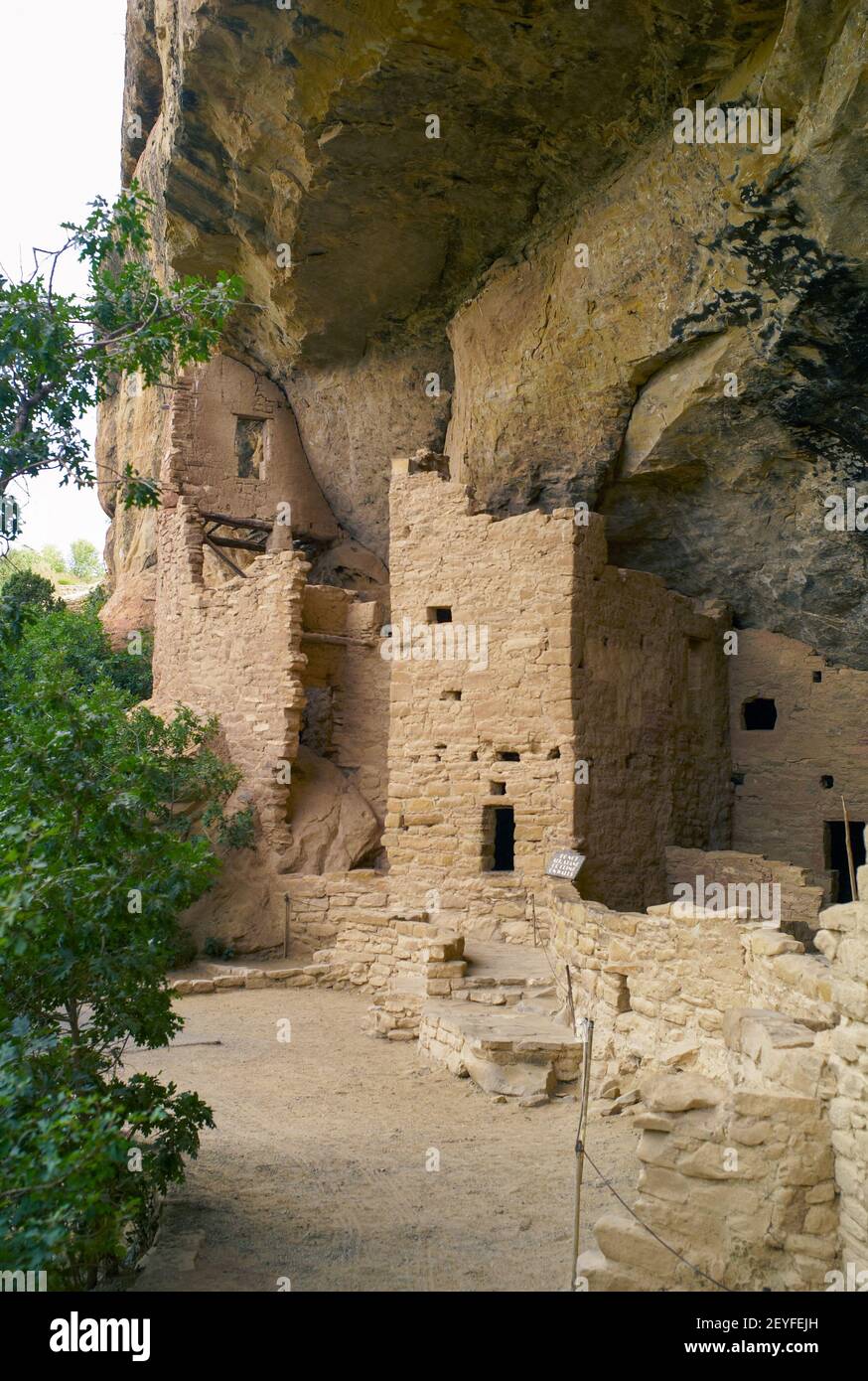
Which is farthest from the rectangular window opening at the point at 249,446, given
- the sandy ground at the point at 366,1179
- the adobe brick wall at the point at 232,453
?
the sandy ground at the point at 366,1179

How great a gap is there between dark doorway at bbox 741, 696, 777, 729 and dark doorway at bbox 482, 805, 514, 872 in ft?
11.2

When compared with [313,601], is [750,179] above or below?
above

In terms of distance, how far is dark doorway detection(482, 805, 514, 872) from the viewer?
11.6 meters

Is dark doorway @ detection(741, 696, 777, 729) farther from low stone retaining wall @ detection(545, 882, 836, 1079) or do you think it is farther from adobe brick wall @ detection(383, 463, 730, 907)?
low stone retaining wall @ detection(545, 882, 836, 1079)

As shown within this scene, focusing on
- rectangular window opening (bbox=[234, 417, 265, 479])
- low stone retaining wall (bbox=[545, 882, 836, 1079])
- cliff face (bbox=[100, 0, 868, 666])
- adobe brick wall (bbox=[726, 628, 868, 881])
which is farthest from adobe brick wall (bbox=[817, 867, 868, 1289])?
rectangular window opening (bbox=[234, 417, 265, 479])

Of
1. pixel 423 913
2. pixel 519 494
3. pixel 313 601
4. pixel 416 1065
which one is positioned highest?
pixel 519 494

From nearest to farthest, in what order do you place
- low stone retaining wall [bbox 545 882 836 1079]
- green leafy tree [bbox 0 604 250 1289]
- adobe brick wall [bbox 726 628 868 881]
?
green leafy tree [bbox 0 604 250 1289] → low stone retaining wall [bbox 545 882 836 1079] → adobe brick wall [bbox 726 628 868 881]

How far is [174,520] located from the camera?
1683cm

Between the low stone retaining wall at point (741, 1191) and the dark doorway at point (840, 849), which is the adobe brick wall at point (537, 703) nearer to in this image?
the dark doorway at point (840, 849)

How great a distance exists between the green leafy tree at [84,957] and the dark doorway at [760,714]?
9627mm

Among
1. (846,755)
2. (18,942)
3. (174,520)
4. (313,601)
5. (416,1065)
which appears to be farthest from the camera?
(174,520)

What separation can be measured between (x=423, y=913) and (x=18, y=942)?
6.82 m
